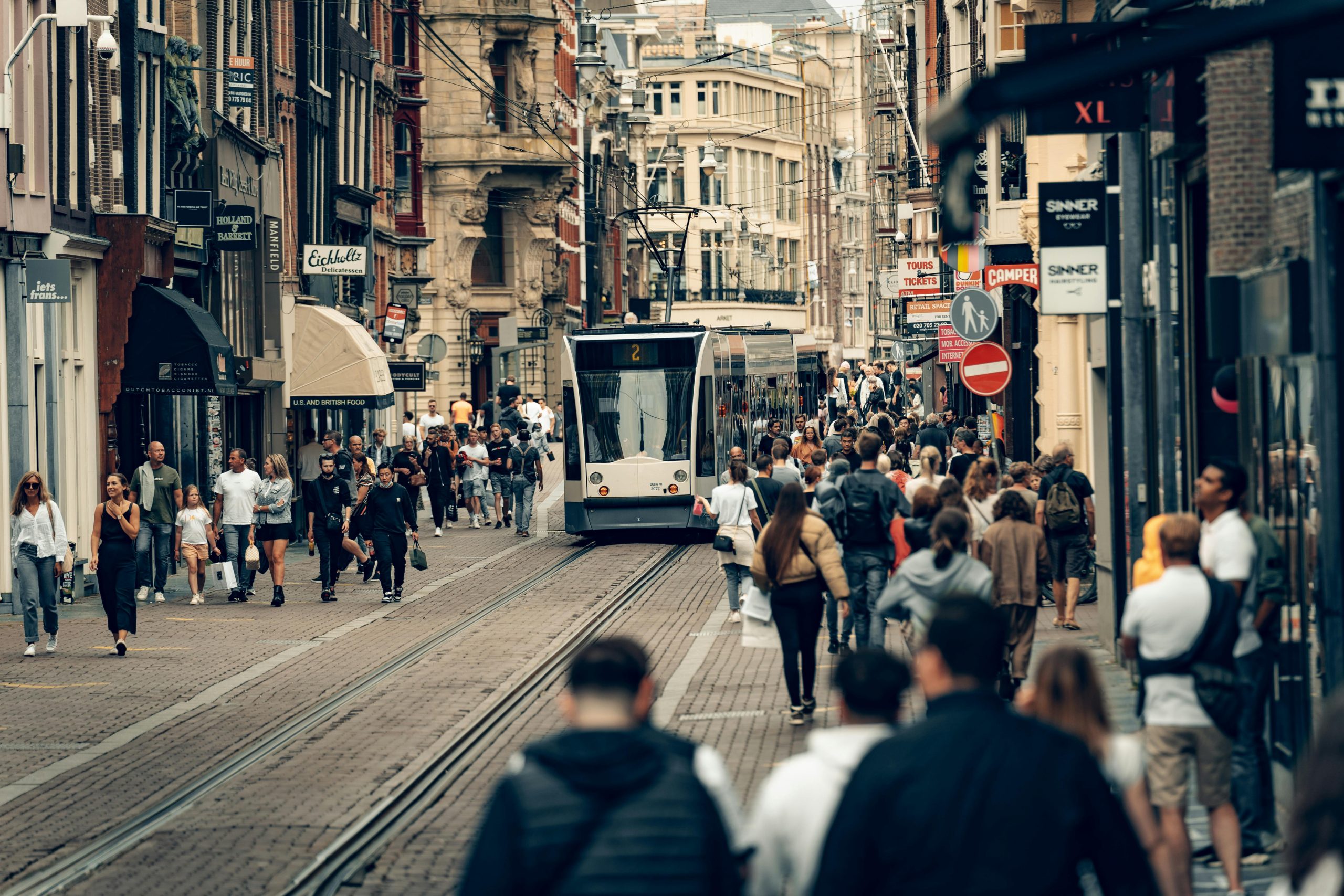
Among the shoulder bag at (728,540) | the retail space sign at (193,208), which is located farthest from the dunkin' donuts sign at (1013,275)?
the retail space sign at (193,208)

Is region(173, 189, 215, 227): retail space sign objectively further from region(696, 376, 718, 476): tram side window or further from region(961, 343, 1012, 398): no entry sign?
region(961, 343, 1012, 398): no entry sign

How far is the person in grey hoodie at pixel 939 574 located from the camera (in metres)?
11.4

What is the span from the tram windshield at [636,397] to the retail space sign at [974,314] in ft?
25.1

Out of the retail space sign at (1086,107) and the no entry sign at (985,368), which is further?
the no entry sign at (985,368)

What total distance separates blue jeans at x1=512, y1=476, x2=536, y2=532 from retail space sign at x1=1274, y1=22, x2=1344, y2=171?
2427cm

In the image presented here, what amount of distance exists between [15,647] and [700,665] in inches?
256

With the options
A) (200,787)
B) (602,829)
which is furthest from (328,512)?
(602,829)

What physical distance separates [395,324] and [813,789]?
39896 millimetres

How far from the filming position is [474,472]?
36.3 metres

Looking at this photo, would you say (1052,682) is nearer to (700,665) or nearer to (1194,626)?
(1194,626)

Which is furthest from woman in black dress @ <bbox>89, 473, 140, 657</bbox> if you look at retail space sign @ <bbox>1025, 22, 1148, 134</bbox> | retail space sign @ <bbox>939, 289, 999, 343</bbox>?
retail space sign @ <bbox>939, 289, 999, 343</bbox>

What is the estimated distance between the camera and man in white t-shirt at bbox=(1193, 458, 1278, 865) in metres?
9.23

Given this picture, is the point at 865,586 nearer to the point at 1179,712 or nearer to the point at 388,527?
the point at 1179,712

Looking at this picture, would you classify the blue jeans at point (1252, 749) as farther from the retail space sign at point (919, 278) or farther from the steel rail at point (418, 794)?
the retail space sign at point (919, 278)
